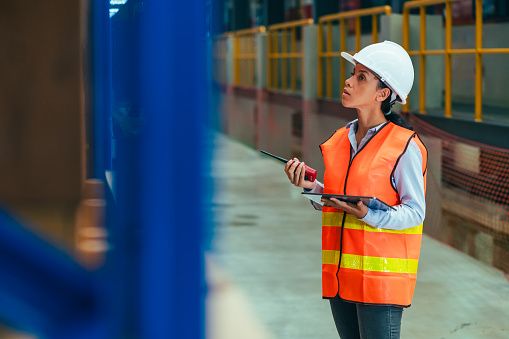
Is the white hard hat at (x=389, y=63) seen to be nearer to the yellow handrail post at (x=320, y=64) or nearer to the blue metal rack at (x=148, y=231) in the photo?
the blue metal rack at (x=148, y=231)

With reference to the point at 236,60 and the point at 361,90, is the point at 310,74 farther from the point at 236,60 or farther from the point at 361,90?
the point at 361,90

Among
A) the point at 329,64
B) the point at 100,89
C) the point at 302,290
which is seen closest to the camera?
the point at 100,89

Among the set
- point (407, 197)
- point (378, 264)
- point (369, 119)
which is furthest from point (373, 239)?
point (369, 119)

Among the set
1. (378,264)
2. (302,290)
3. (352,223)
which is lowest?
(302,290)

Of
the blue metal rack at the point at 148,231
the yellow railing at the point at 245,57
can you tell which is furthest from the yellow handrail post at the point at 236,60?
the blue metal rack at the point at 148,231

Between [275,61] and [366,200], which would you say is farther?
[275,61]

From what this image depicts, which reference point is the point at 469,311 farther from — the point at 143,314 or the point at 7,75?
the point at 7,75

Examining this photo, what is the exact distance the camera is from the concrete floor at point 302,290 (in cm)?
545

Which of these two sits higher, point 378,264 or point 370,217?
point 370,217

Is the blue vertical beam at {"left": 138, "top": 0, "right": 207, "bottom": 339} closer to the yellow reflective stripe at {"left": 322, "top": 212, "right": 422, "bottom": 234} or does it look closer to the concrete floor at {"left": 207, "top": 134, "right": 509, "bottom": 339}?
the yellow reflective stripe at {"left": 322, "top": 212, "right": 422, "bottom": 234}

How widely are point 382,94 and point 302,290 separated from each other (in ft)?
12.9

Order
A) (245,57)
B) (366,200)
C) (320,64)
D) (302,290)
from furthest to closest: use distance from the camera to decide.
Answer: (245,57) < (320,64) < (302,290) < (366,200)

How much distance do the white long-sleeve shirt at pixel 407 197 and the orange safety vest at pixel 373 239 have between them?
1.0 inches

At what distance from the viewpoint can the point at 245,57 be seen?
829 inches
